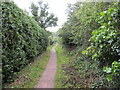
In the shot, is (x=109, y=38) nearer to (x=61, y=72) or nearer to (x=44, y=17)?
(x=61, y=72)

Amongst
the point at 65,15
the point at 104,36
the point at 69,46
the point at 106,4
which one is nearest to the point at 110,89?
the point at 104,36

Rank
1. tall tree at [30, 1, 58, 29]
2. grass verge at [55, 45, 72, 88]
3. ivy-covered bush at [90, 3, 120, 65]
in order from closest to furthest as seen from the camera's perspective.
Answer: ivy-covered bush at [90, 3, 120, 65], grass verge at [55, 45, 72, 88], tall tree at [30, 1, 58, 29]

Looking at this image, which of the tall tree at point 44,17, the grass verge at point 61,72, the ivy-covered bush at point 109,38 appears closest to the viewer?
the ivy-covered bush at point 109,38

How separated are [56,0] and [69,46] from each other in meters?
7.59

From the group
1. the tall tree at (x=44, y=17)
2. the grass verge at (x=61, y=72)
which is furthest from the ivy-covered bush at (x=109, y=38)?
the tall tree at (x=44, y=17)

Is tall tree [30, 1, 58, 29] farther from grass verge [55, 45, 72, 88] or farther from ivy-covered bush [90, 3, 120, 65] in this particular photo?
ivy-covered bush [90, 3, 120, 65]

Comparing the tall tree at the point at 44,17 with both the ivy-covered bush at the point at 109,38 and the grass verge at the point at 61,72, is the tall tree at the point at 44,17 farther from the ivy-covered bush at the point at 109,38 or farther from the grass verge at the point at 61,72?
the ivy-covered bush at the point at 109,38

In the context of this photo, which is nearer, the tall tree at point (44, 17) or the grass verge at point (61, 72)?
the grass verge at point (61, 72)

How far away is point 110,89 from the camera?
2195 mm

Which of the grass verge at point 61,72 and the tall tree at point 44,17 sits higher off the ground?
the tall tree at point 44,17

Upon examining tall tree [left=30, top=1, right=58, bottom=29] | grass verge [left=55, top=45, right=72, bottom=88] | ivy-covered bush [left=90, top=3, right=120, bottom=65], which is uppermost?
tall tree [left=30, top=1, right=58, bottom=29]

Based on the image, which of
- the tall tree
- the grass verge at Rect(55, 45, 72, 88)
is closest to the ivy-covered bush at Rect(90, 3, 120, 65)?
the grass verge at Rect(55, 45, 72, 88)

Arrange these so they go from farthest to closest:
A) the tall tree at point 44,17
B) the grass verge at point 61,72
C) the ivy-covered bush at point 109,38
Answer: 1. the tall tree at point 44,17
2. the grass verge at point 61,72
3. the ivy-covered bush at point 109,38

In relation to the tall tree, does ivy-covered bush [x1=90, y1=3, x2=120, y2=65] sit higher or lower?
lower
